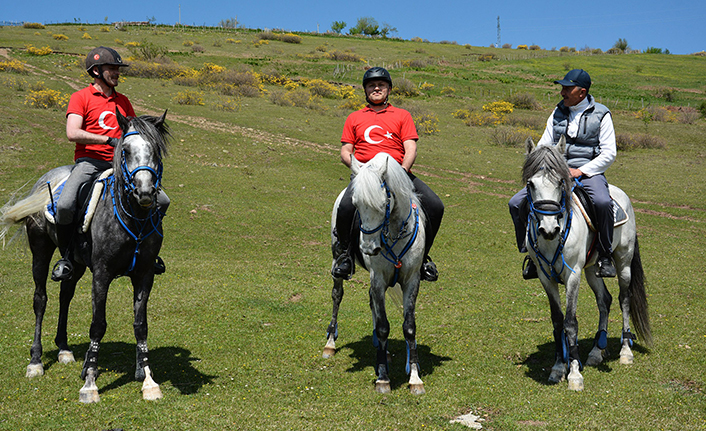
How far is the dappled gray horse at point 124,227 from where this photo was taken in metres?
5.38

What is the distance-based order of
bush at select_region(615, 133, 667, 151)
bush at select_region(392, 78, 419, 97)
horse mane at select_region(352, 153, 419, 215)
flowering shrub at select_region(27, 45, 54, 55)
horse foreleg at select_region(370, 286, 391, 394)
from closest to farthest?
horse mane at select_region(352, 153, 419, 215) → horse foreleg at select_region(370, 286, 391, 394) → bush at select_region(615, 133, 667, 151) → flowering shrub at select_region(27, 45, 54, 55) → bush at select_region(392, 78, 419, 97)

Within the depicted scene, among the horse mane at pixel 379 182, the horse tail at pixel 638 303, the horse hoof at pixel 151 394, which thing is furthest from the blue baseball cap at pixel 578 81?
the horse hoof at pixel 151 394

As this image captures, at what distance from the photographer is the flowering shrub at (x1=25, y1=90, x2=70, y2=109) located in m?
26.3

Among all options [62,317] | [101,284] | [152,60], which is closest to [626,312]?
[101,284]

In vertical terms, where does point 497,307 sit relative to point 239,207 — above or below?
below

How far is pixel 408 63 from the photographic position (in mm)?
64250

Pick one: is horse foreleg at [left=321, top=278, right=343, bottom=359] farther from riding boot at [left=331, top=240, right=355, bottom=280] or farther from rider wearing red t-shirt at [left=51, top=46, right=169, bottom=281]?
rider wearing red t-shirt at [left=51, top=46, right=169, bottom=281]

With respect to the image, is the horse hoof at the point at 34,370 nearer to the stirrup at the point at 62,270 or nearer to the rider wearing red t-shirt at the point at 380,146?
the stirrup at the point at 62,270

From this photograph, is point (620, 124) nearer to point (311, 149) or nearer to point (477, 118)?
point (477, 118)

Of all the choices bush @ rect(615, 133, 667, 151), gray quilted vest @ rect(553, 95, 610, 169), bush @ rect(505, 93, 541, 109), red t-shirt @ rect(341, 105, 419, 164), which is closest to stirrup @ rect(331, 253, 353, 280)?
red t-shirt @ rect(341, 105, 419, 164)

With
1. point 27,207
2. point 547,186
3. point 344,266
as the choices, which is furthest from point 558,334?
point 27,207

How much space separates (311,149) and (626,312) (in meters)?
19.9

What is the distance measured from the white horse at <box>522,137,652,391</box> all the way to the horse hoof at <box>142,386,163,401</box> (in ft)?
15.4

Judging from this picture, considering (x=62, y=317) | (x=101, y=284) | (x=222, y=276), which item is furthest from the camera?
(x=222, y=276)
